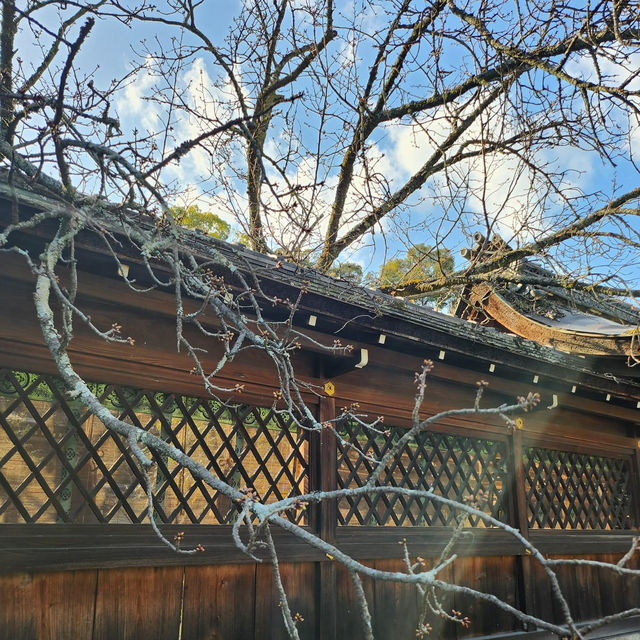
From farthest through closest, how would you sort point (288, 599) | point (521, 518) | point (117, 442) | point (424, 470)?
1. point (521, 518)
2. point (424, 470)
3. point (288, 599)
4. point (117, 442)

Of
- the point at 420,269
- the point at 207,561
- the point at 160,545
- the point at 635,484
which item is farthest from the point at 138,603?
the point at 420,269

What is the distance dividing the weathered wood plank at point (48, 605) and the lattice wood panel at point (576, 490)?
459 cm

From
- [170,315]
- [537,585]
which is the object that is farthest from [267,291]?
[537,585]

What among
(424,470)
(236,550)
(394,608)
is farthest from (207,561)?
(424,470)

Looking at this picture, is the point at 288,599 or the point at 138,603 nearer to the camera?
the point at 138,603

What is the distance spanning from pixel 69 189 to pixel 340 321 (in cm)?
199

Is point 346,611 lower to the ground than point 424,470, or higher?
lower

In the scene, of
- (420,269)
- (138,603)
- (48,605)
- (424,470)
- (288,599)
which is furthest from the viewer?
(420,269)

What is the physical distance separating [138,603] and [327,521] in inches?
58.0

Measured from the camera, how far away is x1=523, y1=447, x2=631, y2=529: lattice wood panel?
6.43 m

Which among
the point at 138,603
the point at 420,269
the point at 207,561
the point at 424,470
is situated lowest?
the point at 138,603

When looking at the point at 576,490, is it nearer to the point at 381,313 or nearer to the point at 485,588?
the point at 485,588

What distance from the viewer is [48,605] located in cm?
320

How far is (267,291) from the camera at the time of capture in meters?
3.82
